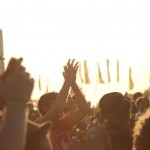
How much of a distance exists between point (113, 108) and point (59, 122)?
138cm

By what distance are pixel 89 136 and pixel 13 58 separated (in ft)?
3.91

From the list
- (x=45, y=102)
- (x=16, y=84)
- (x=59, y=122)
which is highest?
(x=16, y=84)

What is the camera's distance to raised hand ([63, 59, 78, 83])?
240 inches

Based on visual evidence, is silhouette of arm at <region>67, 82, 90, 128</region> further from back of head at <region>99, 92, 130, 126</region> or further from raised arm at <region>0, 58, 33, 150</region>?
raised arm at <region>0, 58, 33, 150</region>

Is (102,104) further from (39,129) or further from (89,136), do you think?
(39,129)

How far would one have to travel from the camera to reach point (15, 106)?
287cm

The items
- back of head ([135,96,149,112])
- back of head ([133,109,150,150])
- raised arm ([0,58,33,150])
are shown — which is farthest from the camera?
back of head ([135,96,149,112])

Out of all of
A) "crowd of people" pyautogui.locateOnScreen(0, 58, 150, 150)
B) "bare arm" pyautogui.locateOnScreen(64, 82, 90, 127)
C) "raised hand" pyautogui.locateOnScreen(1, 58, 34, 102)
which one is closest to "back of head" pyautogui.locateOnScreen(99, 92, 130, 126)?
"crowd of people" pyautogui.locateOnScreen(0, 58, 150, 150)

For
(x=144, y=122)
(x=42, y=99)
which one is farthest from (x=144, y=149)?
(x=42, y=99)

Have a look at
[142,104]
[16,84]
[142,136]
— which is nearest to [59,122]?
[142,136]

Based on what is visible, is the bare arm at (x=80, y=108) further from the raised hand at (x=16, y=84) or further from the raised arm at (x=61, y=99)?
the raised hand at (x=16, y=84)

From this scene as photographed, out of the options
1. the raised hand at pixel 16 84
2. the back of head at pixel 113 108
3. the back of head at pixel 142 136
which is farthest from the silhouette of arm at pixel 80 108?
the raised hand at pixel 16 84

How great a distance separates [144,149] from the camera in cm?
314

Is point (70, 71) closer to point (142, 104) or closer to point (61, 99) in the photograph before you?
point (61, 99)
